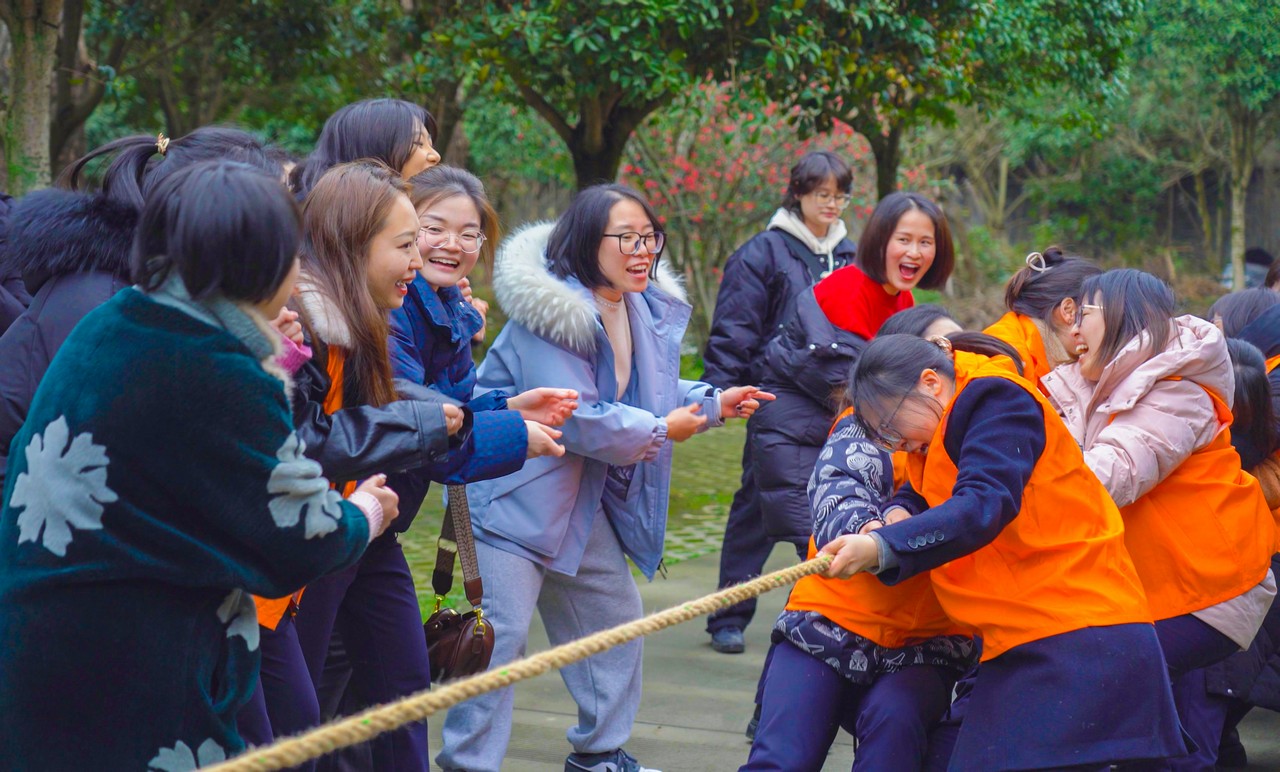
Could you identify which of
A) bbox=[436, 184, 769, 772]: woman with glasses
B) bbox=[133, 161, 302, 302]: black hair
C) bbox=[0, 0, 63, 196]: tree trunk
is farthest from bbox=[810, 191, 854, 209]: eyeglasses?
bbox=[0, 0, 63, 196]: tree trunk

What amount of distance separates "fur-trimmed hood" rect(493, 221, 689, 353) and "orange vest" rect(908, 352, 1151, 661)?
1.16m

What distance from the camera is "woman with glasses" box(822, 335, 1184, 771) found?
256 centimetres

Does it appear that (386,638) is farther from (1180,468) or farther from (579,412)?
(1180,468)

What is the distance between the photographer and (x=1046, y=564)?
2.63 metres

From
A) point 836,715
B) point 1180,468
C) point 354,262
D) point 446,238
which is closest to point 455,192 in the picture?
point 446,238

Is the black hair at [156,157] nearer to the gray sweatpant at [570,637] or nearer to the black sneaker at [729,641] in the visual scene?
the gray sweatpant at [570,637]

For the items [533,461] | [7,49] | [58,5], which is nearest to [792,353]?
[533,461]

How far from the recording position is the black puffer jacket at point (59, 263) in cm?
258

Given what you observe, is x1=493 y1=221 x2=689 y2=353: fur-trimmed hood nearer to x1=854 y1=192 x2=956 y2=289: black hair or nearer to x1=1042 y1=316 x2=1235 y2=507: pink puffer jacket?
x1=854 y1=192 x2=956 y2=289: black hair

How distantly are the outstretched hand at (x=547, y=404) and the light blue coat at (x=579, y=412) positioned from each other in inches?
11.9

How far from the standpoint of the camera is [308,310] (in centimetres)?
256

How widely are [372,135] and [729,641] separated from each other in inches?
107

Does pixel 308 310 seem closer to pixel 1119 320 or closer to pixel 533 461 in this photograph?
pixel 533 461

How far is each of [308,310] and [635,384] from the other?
1373mm
